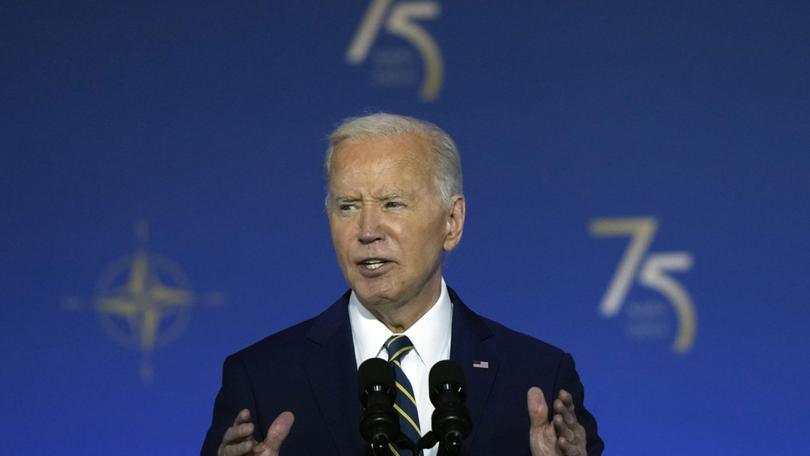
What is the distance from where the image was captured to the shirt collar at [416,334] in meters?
2.11

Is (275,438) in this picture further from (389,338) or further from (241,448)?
(389,338)

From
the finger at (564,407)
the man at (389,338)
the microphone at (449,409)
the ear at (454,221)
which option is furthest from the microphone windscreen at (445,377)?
the ear at (454,221)

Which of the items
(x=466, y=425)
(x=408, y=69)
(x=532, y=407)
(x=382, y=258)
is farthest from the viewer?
(x=408, y=69)

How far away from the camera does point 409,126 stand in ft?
7.03

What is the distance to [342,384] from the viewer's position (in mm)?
2088

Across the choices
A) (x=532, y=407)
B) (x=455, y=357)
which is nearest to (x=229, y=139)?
(x=455, y=357)

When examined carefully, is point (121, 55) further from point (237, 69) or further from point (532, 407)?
point (532, 407)

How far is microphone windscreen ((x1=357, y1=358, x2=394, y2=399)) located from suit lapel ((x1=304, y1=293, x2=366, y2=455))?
397 millimetres

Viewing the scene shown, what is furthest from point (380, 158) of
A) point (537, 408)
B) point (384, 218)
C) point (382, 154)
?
point (537, 408)

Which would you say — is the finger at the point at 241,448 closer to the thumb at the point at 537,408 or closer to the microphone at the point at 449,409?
the microphone at the point at 449,409

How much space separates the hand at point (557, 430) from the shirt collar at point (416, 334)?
31 centimetres

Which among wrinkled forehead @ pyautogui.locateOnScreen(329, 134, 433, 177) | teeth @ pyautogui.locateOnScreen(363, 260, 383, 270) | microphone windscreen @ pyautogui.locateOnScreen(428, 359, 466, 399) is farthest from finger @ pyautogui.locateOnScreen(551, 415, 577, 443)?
wrinkled forehead @ pyautogui.locateOnScreen(329, 134, 433, 177)

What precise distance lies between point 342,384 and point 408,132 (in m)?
0.48

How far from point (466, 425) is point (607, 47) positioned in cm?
207
